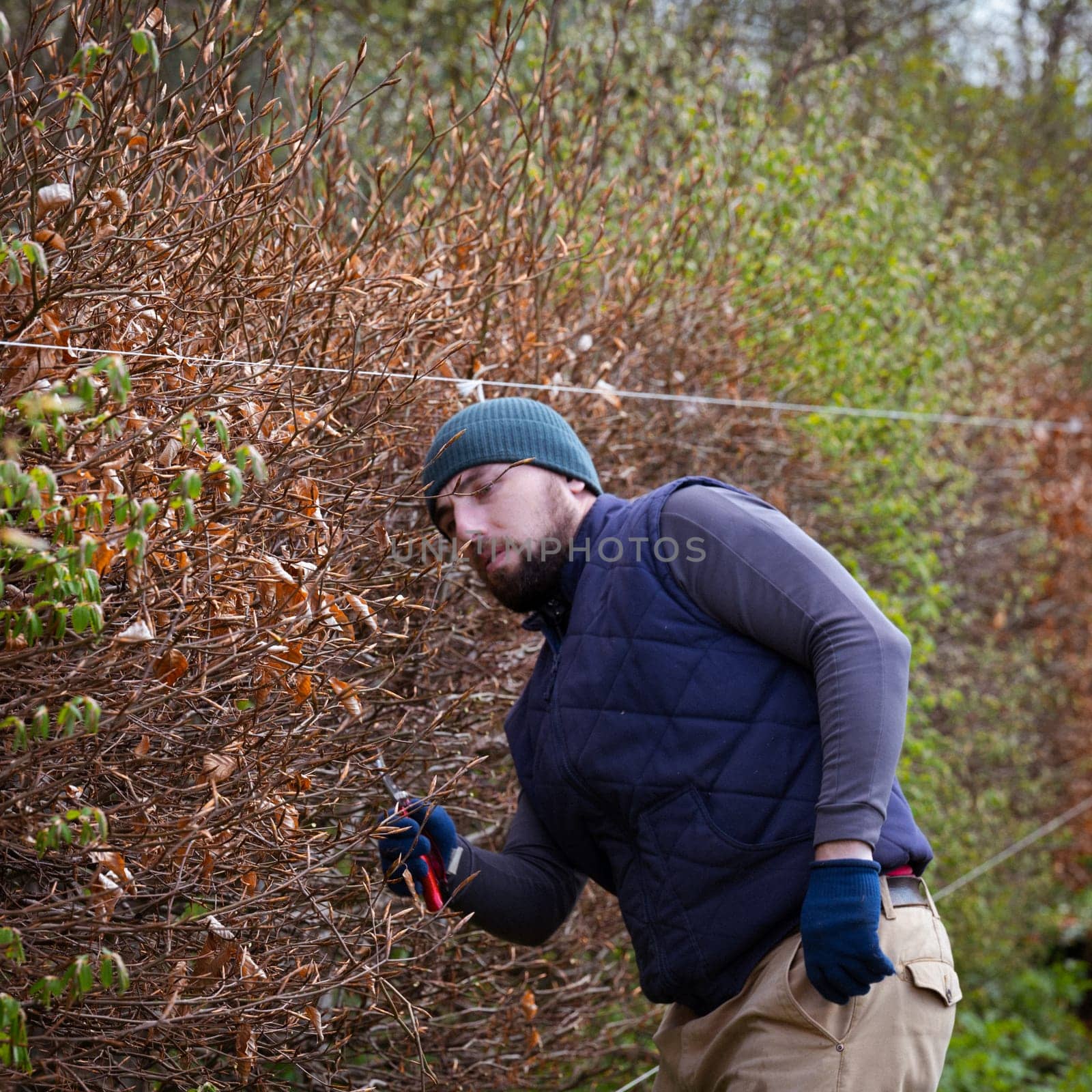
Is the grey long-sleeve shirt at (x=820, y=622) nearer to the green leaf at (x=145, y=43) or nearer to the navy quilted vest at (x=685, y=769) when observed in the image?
the navy quilted vest at (x=685, y=769)

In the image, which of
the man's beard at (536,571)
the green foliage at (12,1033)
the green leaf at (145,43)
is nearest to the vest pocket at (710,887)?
the man's beard at (536,571)

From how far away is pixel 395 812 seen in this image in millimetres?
2254

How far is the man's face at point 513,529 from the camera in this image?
2447 mm

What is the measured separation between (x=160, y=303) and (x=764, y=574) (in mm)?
1198

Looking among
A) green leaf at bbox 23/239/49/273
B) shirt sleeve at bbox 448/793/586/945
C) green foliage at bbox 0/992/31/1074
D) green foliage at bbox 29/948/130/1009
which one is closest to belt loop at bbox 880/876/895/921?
shirt sleeve at bbox 448/793/586/945

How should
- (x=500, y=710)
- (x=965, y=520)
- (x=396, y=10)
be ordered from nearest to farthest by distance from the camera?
(x=500, y=710), (x=965, y=520), (x=396, y=10)

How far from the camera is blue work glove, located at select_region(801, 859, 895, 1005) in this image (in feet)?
6.51

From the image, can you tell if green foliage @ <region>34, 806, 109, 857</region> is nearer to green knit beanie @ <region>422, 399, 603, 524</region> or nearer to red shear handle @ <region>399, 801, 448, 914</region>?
red shear handle @ <region>399, 801, 448, 914</region>

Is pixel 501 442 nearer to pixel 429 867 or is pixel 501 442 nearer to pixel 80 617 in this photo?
pixel 429 867

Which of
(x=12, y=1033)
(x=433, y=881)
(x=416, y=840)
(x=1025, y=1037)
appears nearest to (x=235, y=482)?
(x=12, y=1033)

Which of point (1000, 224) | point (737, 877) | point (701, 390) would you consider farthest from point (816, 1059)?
point (1000, 224)

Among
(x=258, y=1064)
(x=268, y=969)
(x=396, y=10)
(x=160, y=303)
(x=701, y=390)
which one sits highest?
(x=396, y=10)

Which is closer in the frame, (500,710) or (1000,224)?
(500,710)

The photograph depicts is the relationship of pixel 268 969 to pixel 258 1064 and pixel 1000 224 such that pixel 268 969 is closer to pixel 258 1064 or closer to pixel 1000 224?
pixel 258 1064
